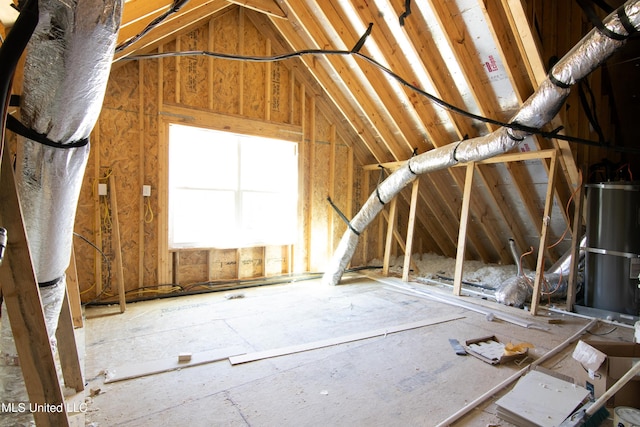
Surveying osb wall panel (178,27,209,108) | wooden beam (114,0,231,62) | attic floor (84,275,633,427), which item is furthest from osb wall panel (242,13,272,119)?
attic floor (84,275,633,427)

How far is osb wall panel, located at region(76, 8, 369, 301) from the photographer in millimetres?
3627

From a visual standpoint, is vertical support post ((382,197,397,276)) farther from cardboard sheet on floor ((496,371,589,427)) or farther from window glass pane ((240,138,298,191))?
cardboard sheet on floor ((496,371,589,427))

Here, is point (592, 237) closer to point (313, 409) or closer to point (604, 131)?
point (604, 131)

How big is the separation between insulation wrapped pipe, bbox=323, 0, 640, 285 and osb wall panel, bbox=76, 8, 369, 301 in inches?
27.9

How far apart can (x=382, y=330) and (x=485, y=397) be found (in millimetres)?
1103

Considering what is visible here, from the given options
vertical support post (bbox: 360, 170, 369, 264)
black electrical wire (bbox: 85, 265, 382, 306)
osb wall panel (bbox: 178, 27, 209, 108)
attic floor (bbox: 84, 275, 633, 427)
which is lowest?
attic floor (bbox: 84, 275, 633, 427)

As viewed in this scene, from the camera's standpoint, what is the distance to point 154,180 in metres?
3.89

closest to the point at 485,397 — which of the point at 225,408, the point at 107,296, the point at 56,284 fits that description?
the point at 225,408

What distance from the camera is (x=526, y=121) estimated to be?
2807mm

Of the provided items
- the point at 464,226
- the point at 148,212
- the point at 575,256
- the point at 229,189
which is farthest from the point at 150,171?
the point at 575,256

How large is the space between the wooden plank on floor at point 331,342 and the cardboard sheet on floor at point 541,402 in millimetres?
1195

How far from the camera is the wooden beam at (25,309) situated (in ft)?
3.47

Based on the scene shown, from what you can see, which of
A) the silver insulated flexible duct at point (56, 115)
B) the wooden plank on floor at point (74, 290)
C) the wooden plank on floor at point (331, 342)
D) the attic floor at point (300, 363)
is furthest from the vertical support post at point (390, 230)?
the silver insulated flexible duct at point (56, 115)

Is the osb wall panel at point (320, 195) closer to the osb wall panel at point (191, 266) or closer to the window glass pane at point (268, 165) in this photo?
the window glass pane at point (268, 165)
